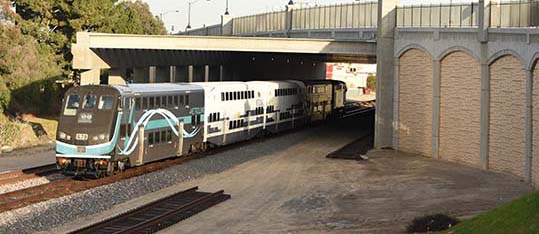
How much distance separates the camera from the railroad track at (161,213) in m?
20.8

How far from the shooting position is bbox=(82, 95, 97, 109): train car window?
28.5 m

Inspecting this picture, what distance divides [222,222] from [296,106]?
2965 centimetres

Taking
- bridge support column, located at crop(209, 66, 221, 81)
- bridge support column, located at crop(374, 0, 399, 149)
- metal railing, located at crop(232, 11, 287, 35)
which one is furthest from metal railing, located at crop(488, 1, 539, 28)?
bridge support column, located at crop(209, 66, 221, 81)

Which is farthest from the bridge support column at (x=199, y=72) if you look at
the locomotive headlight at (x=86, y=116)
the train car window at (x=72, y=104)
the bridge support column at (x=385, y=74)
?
the locomotive headlight at (x=86, y=116)

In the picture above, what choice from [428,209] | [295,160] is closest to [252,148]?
[295,160]

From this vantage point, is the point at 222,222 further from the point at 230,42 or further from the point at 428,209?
the point at 230,42

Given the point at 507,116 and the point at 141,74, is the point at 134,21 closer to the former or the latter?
the point at 141,74

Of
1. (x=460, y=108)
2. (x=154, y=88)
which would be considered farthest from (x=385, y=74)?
(x=154, y=88)

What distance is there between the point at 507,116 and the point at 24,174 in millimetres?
20659

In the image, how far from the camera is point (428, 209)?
2445 cm

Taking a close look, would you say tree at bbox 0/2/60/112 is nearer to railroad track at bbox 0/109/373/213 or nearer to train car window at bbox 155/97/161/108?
railroad track at bbox 0/109/373/213

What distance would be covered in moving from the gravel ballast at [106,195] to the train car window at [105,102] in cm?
292

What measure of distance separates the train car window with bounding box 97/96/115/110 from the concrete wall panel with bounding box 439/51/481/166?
16923 mm

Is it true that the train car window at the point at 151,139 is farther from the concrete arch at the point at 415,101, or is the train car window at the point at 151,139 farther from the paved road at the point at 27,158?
the concrete arch at the point at 415,101
